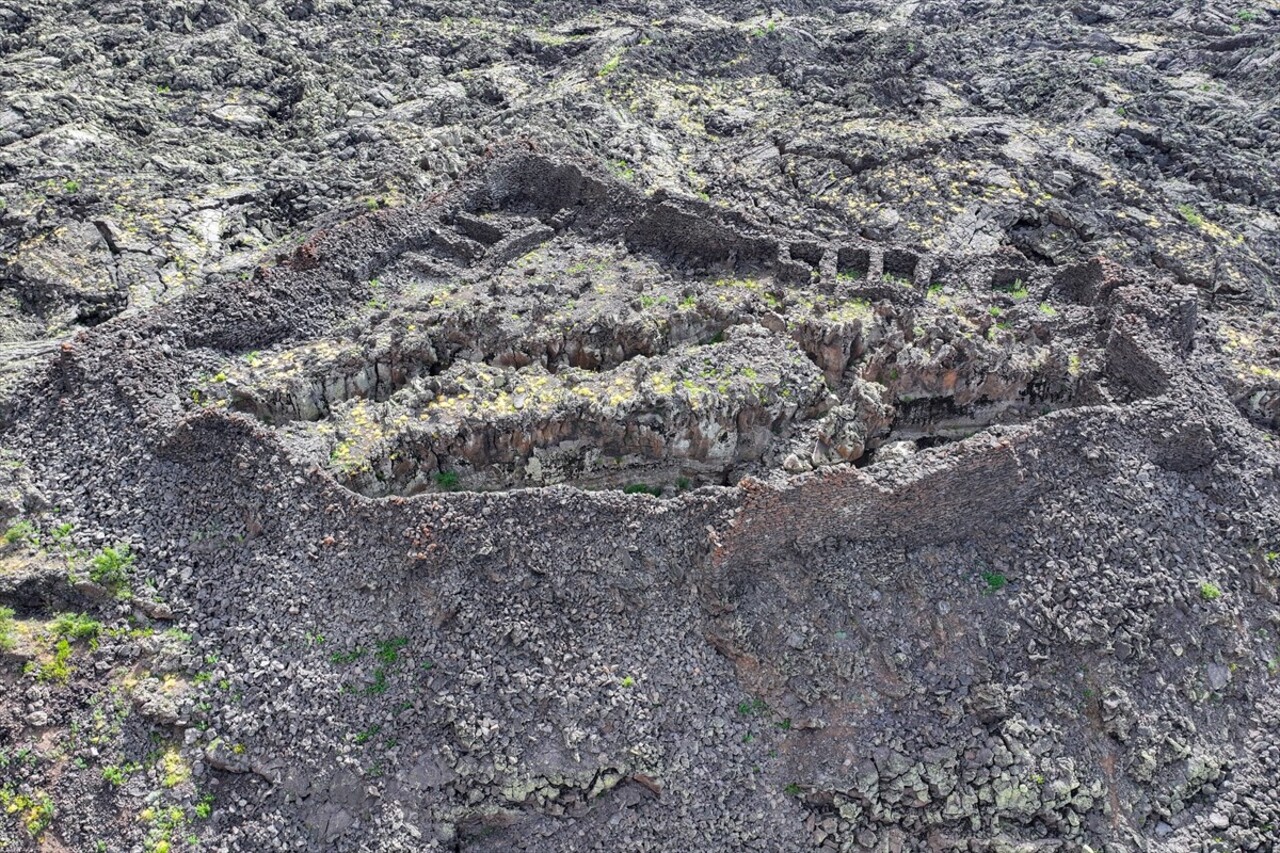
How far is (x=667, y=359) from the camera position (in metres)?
24.3

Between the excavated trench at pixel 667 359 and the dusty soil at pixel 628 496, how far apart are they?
13cm

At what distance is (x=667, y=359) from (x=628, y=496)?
237 inches

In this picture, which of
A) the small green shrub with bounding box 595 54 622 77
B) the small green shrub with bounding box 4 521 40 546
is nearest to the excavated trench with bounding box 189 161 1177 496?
the small green shrub with bounding box 4 521 40 546

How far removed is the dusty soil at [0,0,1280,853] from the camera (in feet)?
58.0

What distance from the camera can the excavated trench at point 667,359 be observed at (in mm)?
22562

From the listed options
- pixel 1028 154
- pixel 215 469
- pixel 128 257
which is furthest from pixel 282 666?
pixel 1028 154

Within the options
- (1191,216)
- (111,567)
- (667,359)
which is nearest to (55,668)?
(111,567)

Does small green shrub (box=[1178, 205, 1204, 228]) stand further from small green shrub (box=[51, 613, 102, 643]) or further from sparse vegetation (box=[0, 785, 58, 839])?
sparse vegetation (box=[0, 785, 58, 839])

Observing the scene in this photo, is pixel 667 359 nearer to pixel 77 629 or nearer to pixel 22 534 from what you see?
pixel 77 629

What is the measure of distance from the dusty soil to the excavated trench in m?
0.13

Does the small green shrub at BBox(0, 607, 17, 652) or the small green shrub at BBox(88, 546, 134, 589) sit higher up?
the small green shrub at BBox(88, 546, 134, 589)

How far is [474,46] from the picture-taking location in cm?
4484

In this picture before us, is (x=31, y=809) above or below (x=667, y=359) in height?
below

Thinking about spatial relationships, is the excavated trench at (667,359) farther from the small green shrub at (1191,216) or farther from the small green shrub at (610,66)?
the small green shrub at (610,66)
